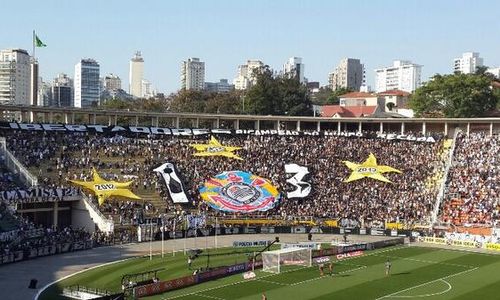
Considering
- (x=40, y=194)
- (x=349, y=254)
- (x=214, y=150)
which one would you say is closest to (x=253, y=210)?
(x=214, y=150)

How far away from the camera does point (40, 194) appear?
195 feet

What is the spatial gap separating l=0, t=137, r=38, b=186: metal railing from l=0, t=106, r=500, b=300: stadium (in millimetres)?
132

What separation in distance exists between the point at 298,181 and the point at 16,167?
30102mm

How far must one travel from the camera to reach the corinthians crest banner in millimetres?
70688

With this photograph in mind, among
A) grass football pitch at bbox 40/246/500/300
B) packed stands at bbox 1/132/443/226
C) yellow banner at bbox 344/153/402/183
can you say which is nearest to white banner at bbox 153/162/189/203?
packed stands at bbox 1/132/443/226

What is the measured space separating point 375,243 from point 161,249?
18366 mm

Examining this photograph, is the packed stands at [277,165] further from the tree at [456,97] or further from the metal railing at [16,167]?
the tree at [456,97]

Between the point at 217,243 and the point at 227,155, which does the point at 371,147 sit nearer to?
the point at 227,155

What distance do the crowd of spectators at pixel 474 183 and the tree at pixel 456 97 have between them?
69.1 ft

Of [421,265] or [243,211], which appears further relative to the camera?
[243,211]

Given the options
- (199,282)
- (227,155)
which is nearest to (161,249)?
(199,282)

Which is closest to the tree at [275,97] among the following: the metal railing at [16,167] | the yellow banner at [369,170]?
the yellow banner at [369,170]

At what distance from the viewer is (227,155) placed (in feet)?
259

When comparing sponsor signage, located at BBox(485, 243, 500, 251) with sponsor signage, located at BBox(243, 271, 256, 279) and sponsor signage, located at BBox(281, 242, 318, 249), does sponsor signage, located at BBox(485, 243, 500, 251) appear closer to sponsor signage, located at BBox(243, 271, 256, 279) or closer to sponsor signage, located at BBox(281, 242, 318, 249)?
sponsor signage, located at BBox(281, 242, 318, 249)
